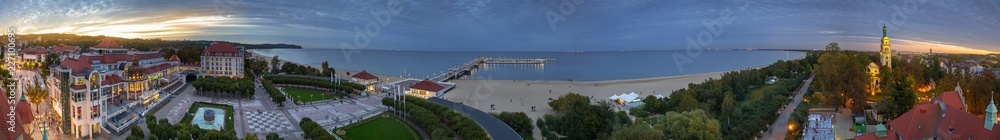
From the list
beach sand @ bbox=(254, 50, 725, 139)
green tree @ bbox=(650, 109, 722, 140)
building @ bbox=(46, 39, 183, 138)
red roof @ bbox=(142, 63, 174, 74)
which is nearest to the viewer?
green tree @ bbox=(650, 109, 722, 140)

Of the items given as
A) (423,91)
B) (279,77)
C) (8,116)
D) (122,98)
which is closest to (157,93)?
(122,98)

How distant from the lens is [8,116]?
1059 centimetres

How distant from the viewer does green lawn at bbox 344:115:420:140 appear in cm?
1802

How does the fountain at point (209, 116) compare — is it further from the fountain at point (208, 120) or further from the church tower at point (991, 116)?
the church tower at point (991, 116)

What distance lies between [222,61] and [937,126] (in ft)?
128

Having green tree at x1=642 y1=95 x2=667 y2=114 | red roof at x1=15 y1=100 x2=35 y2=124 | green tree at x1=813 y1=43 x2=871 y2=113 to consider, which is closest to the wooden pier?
green tree at x1=642 y1=95 x2=667 y2=114

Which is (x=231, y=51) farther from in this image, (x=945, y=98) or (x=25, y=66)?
(x=945, y=98)

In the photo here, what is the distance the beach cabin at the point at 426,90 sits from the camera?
1191 inches

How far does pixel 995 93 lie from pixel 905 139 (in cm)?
872

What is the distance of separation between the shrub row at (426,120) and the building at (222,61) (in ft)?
68.0

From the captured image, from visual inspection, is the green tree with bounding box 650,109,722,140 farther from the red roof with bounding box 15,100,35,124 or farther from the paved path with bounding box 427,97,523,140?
the red roof with bounding box 15,100,35,124

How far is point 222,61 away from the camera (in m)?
38.5

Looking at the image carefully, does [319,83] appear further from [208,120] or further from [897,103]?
[897,103]

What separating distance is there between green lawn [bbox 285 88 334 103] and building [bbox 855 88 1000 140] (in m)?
22.3
